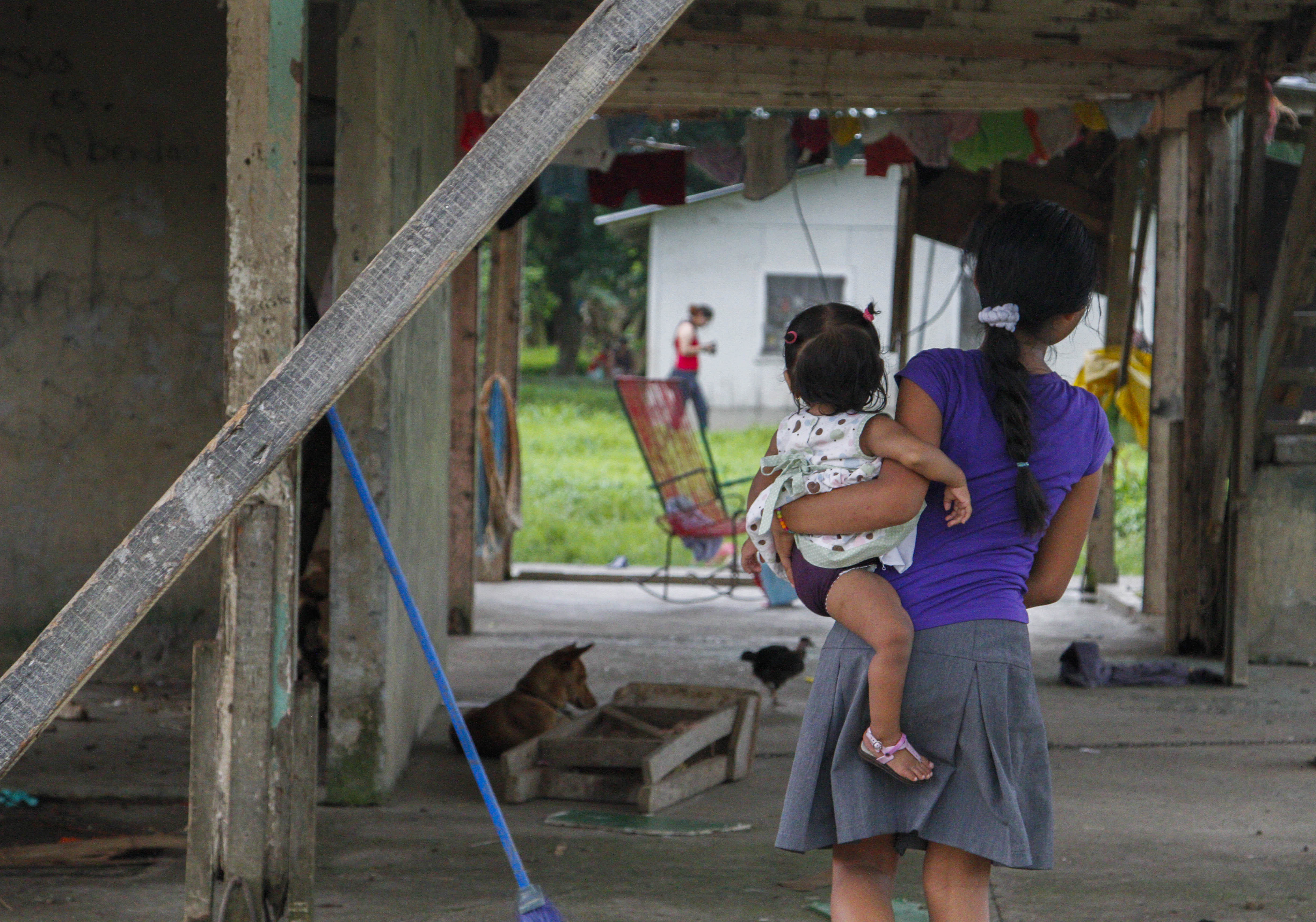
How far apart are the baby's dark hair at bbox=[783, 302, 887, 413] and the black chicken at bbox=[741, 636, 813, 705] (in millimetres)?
3697

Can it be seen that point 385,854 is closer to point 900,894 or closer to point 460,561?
point 900,894

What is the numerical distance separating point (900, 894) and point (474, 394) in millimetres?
4580

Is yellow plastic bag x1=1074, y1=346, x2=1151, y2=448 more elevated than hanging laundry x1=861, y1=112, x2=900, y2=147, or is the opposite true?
hanging laundry x1=861, y1=112, x2=900, y2=147

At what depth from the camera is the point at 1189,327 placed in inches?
280

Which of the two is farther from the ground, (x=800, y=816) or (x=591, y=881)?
(x=800, y=816)

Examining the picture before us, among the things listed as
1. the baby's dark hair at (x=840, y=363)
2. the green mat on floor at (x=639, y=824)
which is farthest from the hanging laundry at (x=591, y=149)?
the baby's dark hair at (x=840, y=363)

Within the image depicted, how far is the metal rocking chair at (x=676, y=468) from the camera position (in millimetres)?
8828

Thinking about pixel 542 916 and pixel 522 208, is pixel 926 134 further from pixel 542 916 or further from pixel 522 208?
pixel 542 916

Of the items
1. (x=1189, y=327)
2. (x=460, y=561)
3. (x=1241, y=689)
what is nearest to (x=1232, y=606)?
(x=1241, y=689)

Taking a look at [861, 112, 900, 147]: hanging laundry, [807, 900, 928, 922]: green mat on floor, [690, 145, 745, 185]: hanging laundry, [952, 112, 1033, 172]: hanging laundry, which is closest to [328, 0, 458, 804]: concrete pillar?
[807, 900, 928, 922]: green mat on floor

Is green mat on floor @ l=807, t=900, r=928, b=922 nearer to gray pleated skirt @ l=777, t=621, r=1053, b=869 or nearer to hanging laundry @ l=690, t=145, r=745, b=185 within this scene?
gray pleated skirt @ l=777, t=621, r=1053, b=869

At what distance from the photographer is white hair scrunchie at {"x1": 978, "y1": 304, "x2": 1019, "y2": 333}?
7.38 ft

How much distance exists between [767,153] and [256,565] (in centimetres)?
577

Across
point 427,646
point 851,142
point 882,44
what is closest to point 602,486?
point 851,142
